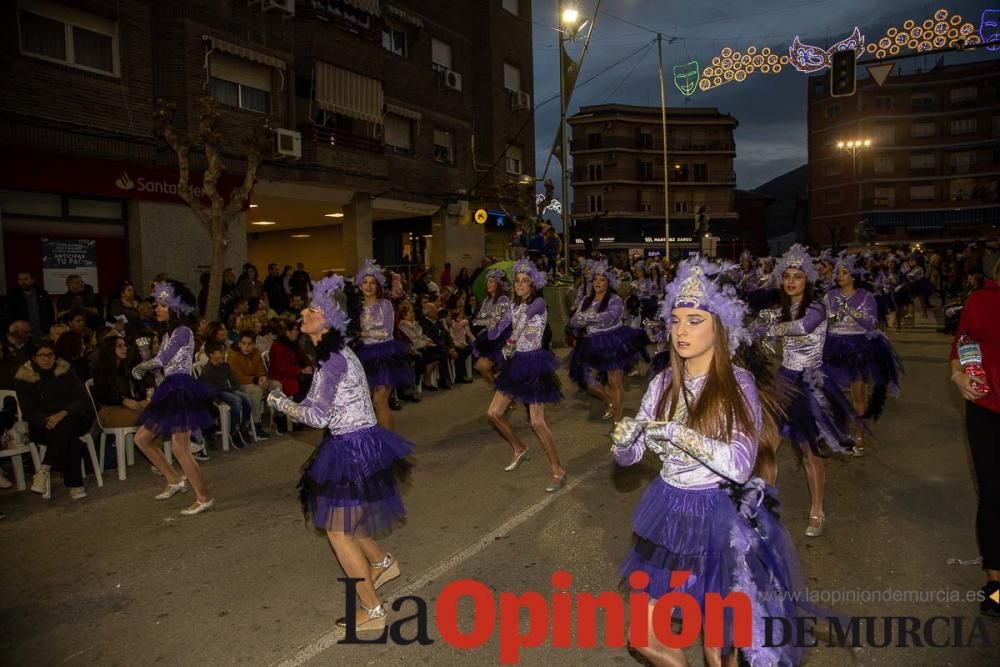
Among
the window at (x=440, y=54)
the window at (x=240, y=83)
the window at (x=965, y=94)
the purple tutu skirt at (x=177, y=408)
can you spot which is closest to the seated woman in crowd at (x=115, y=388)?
the purple tutu skirt at (x=177, y=408)

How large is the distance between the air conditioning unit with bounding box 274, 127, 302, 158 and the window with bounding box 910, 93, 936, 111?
Result: 213 feet

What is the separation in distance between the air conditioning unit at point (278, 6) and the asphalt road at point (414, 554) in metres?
12.6

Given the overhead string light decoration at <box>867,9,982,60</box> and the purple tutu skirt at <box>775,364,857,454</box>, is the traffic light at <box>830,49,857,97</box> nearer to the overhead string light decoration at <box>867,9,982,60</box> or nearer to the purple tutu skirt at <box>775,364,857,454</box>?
the overhead string light decoration at <box>867,9,982,60</box>

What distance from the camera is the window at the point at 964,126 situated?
6203 centimetres

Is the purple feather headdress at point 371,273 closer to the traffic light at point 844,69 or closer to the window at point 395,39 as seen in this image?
the traffic light at point 844,69

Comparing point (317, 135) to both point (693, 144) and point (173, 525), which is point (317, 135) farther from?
point (693, 144)

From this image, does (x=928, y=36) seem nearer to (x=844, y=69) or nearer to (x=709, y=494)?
(x=844, y=69)

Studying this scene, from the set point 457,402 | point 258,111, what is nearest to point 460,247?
point 258,111

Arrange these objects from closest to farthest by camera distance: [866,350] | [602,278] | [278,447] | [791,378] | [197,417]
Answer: [791,378] < [197,417] < [866,350] < [278,447] < [602,278]

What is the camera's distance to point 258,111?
56.5ft

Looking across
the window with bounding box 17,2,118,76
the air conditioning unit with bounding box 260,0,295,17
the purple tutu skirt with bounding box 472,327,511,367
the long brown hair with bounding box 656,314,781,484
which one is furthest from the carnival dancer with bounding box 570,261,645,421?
the air conditioning unit with bounding box 260,0,295,17

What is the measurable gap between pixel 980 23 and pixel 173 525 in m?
20.8

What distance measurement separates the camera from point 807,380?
19.0 ft

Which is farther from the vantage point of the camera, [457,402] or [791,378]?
[457,402]
